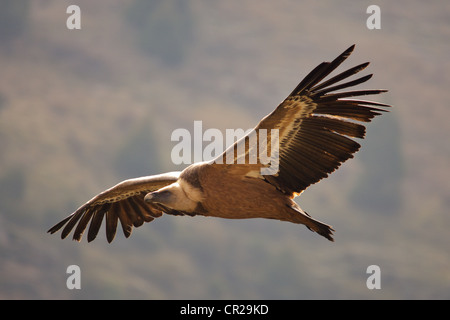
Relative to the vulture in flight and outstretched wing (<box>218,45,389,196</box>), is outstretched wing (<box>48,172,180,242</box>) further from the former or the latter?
outstretched wing (<box>218,45,389,196</box>)

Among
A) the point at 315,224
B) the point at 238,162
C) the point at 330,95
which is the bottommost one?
the point at 315,224

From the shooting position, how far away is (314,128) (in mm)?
7445

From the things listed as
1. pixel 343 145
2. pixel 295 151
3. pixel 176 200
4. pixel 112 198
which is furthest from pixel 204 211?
pixel 112 198

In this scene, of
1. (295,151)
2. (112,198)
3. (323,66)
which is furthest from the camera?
(112,198)

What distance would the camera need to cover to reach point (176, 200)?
788 centimetres

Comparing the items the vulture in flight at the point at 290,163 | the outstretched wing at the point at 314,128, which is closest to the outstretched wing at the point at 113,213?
Answer: the vulture in flight at the point at 290,163

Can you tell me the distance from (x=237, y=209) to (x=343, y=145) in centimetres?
132

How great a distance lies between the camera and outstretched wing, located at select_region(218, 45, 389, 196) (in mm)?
7188

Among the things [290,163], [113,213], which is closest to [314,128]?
[290,163]

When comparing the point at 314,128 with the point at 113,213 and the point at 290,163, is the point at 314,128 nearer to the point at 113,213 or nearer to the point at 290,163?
the point at 290,163

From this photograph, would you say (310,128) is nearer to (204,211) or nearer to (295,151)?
(295,151)

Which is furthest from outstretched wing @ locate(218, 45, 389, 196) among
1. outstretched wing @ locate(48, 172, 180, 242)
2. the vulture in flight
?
outstretched wing @ locate(48, 172, 180, 242)

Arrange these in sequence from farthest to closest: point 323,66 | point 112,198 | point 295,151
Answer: point 112,198
point 295,151
point 323,66

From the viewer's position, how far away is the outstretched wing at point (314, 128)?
7188 mm
